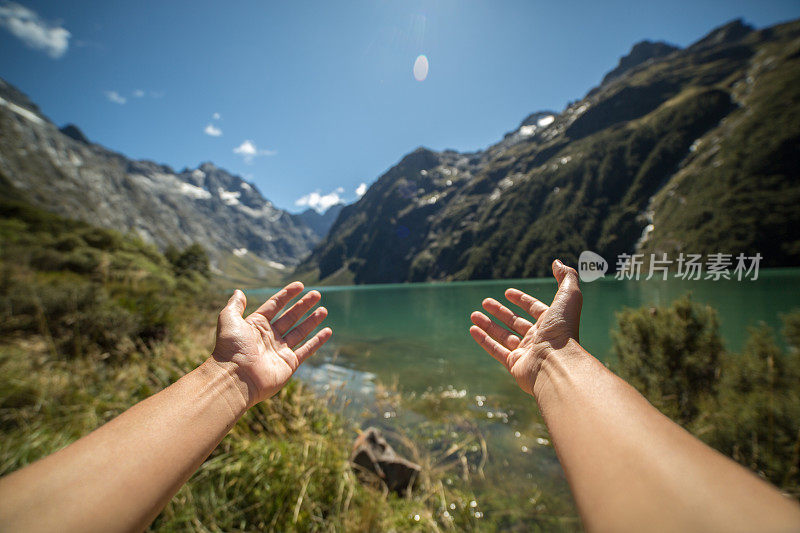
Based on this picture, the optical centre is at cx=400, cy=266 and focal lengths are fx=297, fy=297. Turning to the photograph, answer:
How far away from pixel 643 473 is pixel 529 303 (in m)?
1.38

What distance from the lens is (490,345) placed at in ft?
7.89

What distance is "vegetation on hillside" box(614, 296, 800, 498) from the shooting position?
3.37 meters

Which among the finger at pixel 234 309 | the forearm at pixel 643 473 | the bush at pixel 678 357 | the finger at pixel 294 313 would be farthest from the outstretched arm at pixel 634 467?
the bush at pixel 678 357

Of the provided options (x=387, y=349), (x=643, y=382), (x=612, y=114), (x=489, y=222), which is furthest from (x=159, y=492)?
(x=612, y=114)

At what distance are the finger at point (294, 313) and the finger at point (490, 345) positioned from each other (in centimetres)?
135

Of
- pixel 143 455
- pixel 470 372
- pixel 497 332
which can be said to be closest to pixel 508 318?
pixel 497 332

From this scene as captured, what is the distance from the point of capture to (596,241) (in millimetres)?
122438

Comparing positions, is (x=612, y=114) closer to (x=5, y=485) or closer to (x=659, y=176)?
(x=659, y=176)

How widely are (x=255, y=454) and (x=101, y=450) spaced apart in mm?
2105

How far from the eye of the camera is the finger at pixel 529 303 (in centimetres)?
222

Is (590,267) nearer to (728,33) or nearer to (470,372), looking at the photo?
(470,372)

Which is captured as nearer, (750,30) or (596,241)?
(596,241)

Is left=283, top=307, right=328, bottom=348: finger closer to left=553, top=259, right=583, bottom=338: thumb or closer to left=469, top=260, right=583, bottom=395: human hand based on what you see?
left=469, top=260, right=583, bottom=395: human hand

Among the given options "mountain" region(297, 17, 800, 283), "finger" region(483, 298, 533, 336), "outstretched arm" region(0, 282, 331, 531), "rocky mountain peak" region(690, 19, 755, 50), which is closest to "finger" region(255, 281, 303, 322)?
"outstretched arm" region(0, 282, 331, 531)
